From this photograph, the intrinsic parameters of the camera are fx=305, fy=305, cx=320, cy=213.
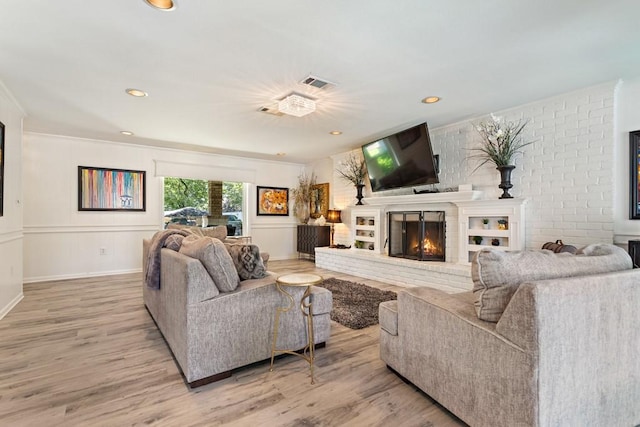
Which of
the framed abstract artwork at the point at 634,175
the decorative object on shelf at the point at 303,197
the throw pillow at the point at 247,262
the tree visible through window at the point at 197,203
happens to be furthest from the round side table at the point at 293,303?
the decorative object on shelf at the point at 303,197

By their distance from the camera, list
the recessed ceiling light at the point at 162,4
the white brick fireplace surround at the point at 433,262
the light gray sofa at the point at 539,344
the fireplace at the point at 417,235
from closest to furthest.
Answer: the light gray sofa at the point at 539,344 → the recessed ceiling light at the point at 162,4 → the white brick fireplace surround at the point at 433,262 → the fireplace at the point at 417,235

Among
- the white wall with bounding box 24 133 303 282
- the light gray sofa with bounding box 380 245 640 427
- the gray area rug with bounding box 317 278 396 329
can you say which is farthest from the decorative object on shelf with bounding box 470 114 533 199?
the white wall with bounding box 24 133 303 282

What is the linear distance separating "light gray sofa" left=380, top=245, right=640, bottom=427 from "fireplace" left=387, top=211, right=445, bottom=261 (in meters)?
2.85

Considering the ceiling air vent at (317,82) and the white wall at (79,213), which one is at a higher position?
the ceiling air vent at (317,82)

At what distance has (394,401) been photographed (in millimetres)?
1822

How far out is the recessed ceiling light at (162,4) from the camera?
1.88 meters

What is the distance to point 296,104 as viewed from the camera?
336 cm

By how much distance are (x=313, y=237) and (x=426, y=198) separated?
2962mm

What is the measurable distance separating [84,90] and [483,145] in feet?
15.8

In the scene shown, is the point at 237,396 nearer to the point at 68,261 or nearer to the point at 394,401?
the point at 394,401

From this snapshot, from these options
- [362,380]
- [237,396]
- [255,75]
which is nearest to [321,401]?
[362,380]

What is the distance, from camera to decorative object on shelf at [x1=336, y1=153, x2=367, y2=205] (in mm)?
5852

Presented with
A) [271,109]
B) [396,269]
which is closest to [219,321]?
[271,109]

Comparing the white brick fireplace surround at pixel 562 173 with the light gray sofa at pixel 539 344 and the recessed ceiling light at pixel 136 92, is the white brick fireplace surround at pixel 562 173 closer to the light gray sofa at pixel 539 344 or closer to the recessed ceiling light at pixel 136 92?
the light gray sofa at pixel 539 344
